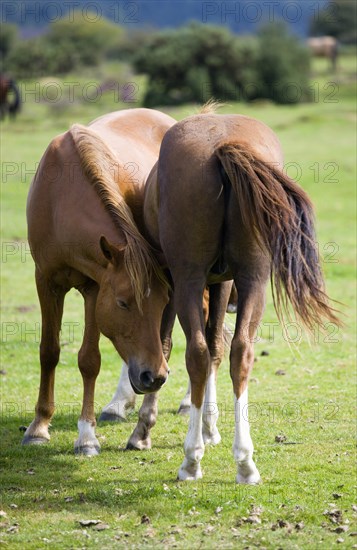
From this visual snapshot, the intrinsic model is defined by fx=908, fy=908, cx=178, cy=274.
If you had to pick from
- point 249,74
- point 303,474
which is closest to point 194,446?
point 303,474

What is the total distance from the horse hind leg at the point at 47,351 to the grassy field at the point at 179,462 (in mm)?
168

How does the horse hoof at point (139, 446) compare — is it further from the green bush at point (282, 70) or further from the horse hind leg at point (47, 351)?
the green bush at point (282, 70)

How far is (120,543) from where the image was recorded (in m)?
4.73

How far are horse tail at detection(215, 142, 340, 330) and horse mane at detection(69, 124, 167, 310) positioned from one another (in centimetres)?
85

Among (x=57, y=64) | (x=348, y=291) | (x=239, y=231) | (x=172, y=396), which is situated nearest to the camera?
(x=239, y=231)

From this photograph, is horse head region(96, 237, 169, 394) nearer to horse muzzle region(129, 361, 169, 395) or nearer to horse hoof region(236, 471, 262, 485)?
horse muzzle region(129, 361, 169, 395)

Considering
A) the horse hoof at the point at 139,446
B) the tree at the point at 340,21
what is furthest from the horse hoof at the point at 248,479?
the tree at the point at 340,21

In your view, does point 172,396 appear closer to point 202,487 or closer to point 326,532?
point 202,487

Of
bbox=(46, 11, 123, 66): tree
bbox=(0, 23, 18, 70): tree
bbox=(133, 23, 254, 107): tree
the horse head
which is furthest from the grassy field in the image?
bbox=(0, 23, 18, 70): tree

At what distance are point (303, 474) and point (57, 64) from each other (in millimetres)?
53195

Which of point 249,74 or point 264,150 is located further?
point 249,74

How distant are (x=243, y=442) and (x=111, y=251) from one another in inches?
60.4

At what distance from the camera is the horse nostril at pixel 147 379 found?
19.1 feet

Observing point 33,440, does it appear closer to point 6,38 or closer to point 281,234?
point 281,234
